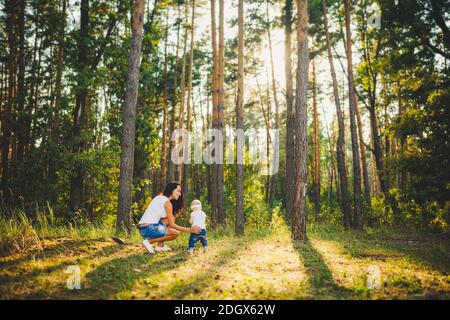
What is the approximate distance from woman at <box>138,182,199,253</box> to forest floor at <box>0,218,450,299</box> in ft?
1.23

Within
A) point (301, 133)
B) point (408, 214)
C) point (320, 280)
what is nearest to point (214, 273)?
point (320, 280)

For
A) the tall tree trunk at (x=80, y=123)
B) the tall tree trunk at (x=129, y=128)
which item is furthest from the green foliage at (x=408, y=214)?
the tall tree trunk at (x=80, y=123)

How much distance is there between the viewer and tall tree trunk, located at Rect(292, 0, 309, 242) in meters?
9.33

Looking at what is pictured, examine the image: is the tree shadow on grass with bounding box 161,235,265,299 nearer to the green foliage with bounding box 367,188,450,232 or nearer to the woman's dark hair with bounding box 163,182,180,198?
the woman's dark hair with bounding box 163,182,180,198

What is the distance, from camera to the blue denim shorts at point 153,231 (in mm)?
6436

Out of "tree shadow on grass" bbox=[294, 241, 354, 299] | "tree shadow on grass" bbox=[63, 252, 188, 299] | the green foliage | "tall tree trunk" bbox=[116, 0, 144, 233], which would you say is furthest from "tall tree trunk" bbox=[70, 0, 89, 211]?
the green foliage

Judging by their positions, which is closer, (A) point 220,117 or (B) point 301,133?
(B) point 301,133

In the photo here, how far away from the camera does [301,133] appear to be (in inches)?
372

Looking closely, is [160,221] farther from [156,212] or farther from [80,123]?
[80,123]

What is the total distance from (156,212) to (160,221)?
35 cm
